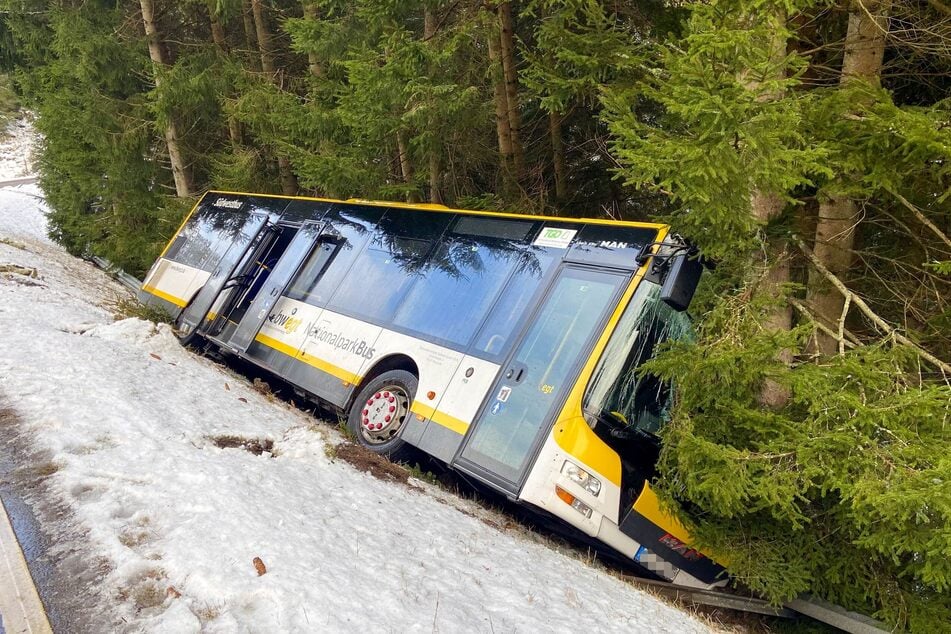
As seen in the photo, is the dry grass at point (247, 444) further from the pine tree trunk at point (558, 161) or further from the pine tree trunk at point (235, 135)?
the pine tree trunk at point (235, 135)

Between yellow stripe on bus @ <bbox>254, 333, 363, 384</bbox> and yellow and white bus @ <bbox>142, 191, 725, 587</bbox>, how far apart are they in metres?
0.02

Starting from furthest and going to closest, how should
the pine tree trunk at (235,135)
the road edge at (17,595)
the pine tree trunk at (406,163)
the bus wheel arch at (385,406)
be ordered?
the pine tree trunk at (235,135), the pine tree trunk at (406,163), the bus wheel arch at (385,406), the road edge at (17,595)

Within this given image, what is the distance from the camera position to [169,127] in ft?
51.1

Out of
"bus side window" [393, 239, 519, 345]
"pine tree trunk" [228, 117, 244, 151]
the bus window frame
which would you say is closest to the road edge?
the bus window frame

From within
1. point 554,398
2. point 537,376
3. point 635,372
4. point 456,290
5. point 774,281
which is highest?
point 774,281

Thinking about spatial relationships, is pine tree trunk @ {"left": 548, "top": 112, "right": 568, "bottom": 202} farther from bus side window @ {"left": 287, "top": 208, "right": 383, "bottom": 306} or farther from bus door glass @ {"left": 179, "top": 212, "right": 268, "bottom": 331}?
bus door glass @ {"left": 179, "top": 212, "right": 268, "bottom": 331}

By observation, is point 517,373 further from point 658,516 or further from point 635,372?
point 658,516

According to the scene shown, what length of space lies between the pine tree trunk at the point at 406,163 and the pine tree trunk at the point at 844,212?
6.23 metres

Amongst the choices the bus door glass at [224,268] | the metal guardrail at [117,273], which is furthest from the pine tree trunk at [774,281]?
the metal guardrail at [117,273]

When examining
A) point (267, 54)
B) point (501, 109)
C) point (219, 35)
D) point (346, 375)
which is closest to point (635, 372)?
point (346, 375)

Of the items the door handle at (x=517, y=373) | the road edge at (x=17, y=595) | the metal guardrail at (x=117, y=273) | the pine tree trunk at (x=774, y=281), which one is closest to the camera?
the road edge at (x=17, y=595)

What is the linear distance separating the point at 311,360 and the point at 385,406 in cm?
175

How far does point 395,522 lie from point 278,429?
206cm

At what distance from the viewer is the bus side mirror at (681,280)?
4996 mm
